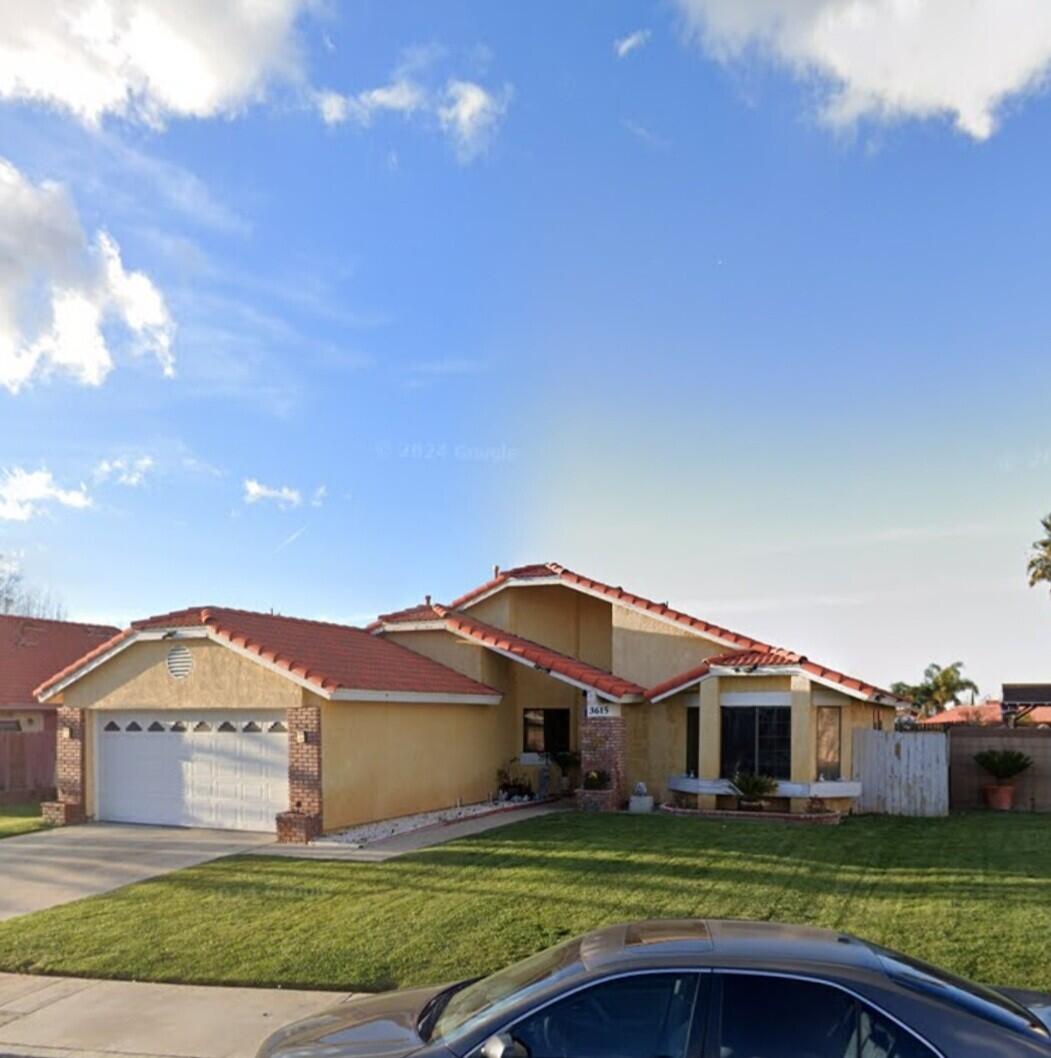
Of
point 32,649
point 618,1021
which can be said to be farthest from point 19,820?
point 618,1021

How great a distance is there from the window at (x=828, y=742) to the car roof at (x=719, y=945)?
14.2 meters

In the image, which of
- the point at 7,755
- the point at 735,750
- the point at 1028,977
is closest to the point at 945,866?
the point at 1028,977

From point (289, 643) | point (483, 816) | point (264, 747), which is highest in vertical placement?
point (289, 643)

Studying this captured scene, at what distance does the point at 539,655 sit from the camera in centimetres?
2053

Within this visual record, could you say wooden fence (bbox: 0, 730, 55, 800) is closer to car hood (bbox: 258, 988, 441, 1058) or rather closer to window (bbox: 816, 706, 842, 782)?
window (bbox: 816, 706, 842, 782)

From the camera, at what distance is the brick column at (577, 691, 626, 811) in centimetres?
1891

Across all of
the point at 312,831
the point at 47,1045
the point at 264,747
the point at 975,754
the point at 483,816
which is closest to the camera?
the point at 47,1045

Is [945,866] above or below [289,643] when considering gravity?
below

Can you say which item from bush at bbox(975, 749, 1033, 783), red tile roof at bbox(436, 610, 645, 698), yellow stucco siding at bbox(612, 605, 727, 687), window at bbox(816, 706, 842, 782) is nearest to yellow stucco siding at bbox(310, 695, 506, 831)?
red tile roof at bbox(436, 610, 645, 698)

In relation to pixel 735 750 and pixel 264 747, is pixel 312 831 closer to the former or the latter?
pixel 264 747

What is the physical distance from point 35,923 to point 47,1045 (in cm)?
384

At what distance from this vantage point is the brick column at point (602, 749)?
18906mm

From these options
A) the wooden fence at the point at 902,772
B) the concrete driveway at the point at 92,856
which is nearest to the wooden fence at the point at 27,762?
the concrete driveway at the point at 92,856

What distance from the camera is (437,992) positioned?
17.6ft
